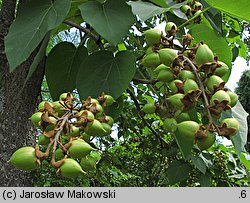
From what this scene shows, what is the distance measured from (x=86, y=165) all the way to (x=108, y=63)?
0.34m

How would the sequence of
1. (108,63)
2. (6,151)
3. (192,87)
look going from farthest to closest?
(6,151), (108,63), (192,87)

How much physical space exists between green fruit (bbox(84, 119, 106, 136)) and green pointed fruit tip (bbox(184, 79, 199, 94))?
144mm

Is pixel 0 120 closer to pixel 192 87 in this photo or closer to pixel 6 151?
pixel 6 151

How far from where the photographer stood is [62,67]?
103 cm

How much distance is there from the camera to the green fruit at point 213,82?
631mm

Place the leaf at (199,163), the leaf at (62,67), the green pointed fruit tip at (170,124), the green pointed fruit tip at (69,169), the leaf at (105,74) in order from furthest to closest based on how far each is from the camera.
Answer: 1. the leaf at (199,163)
2. the leaf at (62,67)
3. the leaf at (105,74)
4. the green pointed fruit tip at (170,124)
5. the green pointed fruit tip at (69,169)

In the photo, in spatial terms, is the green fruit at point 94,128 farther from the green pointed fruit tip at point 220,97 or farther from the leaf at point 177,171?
the leaf at point 177,171

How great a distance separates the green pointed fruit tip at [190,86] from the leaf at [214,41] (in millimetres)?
333

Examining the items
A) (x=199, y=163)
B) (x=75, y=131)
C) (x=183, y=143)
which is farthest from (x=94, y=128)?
(x=199, y=163)

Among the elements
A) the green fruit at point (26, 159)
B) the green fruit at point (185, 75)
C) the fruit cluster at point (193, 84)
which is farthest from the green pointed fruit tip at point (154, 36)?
the green fruit at point (26, 159)

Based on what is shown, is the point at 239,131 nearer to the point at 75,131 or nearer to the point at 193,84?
the point at 193,84
